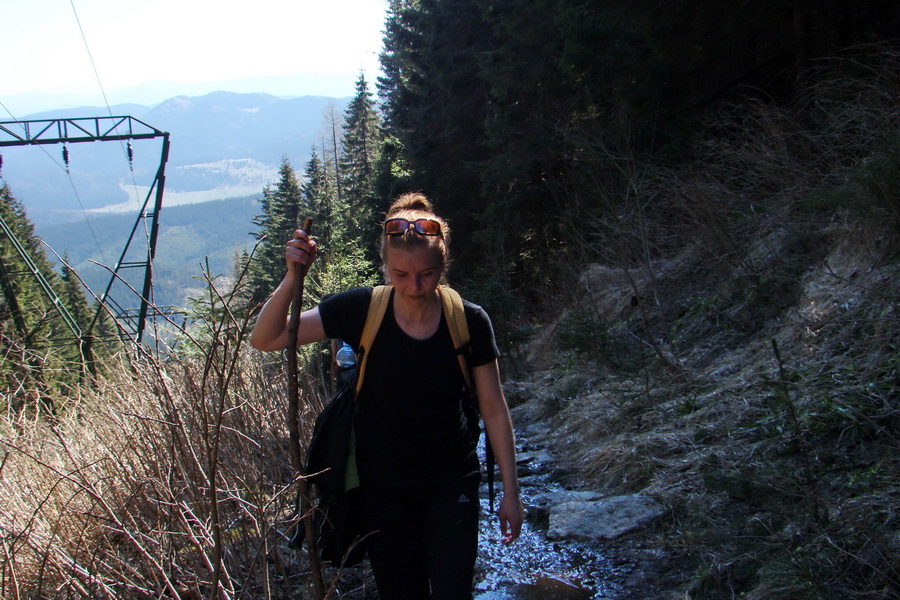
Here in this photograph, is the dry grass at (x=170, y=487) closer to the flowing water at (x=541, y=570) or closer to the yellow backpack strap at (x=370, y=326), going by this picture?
the yellow backpack strap at (x=370, y=326)

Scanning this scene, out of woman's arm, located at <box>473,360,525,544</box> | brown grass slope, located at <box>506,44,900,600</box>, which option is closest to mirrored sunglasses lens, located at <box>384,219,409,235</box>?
woman's arm, located at <box>473,360,525,544</box>

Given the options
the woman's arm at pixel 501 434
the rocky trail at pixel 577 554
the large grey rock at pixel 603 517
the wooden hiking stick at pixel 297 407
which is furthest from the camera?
the large grey rock at pixel 603 517

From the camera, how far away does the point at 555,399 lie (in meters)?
7.26

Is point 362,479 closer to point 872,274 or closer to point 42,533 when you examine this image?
point 42,533

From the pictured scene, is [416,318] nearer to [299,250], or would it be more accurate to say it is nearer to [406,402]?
[406,402]

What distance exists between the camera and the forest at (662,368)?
277 cm

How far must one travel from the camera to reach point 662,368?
6004 millimetres

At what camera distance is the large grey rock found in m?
3.99

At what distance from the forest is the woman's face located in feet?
1.50

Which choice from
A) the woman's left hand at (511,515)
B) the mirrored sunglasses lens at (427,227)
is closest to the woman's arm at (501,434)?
the woman's left hand at (511,515)

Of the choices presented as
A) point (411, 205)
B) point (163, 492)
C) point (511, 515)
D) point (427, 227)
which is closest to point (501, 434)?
point (511, 515)

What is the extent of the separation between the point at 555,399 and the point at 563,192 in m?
7.75

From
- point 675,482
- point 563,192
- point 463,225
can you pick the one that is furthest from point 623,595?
point 463,225

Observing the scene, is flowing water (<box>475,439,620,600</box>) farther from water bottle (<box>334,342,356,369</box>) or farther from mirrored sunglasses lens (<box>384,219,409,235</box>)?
mirrored sunglasses lens (<box>384,219,409,235</box>)
